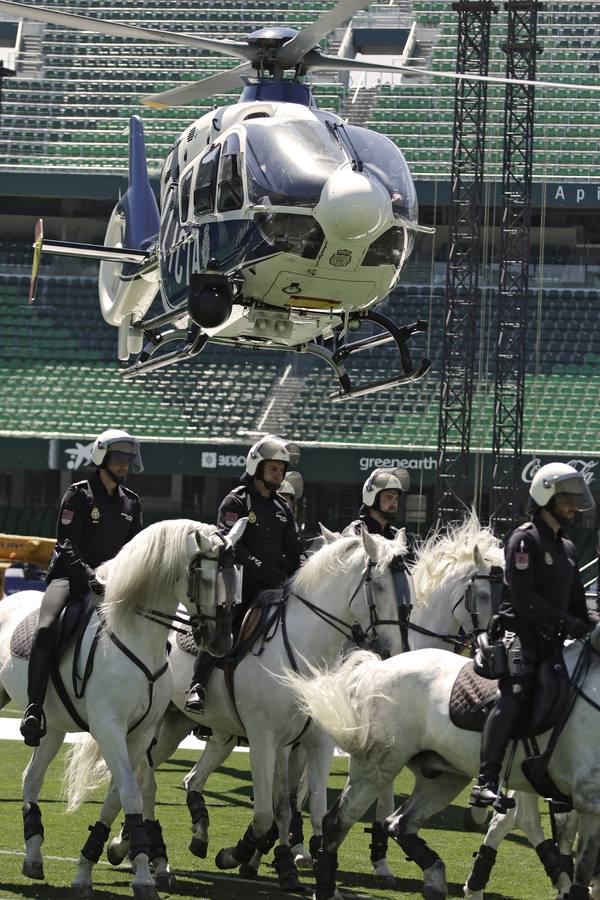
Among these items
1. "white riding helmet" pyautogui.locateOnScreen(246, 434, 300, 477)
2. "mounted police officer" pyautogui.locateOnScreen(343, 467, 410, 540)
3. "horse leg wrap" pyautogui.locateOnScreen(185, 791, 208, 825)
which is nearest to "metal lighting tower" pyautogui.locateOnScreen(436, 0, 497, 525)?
"mounted police officer" pyautogui.locateOnScreen(343, 467, 410, 540)

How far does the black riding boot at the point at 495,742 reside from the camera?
22.5 feet

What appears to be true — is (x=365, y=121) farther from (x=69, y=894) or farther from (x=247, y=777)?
(x=69, y=894)

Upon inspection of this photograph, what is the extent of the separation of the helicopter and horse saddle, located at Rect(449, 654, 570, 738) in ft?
16.0

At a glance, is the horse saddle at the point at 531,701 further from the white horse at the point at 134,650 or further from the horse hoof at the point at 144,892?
the horse hoof at the point at 144,892

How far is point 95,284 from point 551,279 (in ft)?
31.2

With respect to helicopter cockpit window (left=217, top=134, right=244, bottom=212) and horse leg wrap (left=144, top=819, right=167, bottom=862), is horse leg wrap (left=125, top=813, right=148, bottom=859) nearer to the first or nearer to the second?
horse leg wrap (left=144, top=819, right=167, bottom=862)

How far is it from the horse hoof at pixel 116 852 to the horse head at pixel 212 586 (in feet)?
5.05

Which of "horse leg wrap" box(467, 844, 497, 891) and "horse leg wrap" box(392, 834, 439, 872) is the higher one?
"horse leg wrap" box(392, 834, 439, 872)

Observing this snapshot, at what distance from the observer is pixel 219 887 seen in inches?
321

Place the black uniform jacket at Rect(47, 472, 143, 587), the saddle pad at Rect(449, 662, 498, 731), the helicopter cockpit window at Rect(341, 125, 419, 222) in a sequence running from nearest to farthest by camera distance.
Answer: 1. the saddle pad at Rect(449, 662, 498, 731)
2. the black uniform jacket at Rect(47, 472, 143, 587)
3. the helicopter cockpit window at Rect(341, 125, 419, 222)

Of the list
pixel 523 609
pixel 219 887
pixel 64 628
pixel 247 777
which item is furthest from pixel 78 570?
pixel 247 777

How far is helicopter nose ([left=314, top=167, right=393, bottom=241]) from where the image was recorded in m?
11.0

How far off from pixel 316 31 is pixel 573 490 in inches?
211

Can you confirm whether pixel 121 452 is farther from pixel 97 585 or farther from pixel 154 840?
pixel 154 840
